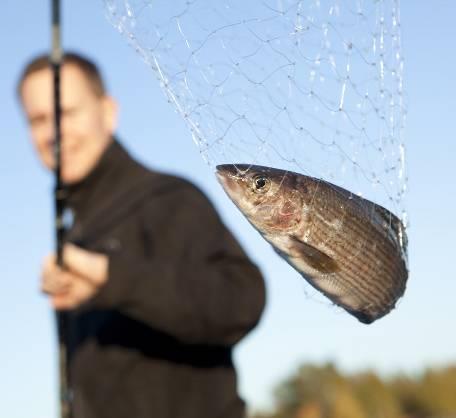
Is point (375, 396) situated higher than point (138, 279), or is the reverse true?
point (138, 279)

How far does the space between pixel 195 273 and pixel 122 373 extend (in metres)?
0.33

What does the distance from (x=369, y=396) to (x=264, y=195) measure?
4920 centimetres

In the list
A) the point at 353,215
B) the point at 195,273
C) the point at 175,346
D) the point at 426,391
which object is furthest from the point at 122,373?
the point at 426,391

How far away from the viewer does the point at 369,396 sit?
5359 cm

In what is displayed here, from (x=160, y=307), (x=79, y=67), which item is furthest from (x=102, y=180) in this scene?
(x=160, y=307)

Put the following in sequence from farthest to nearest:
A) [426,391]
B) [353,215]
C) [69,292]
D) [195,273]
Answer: [426,391] < [353,215] < [195,273] < [69,292]

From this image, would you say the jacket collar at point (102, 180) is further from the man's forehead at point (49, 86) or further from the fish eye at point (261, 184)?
the fish eye at point (261, 184)

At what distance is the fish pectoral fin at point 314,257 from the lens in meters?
5.08

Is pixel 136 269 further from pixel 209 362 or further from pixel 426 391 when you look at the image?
pixel 426 391

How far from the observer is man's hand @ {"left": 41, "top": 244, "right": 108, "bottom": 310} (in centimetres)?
256

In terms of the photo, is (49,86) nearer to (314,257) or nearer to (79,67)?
(79,67)

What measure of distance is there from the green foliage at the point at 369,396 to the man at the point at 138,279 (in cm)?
4880

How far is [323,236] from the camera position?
208 inches

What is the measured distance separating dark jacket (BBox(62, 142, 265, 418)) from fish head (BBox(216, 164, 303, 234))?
227 centimetres
